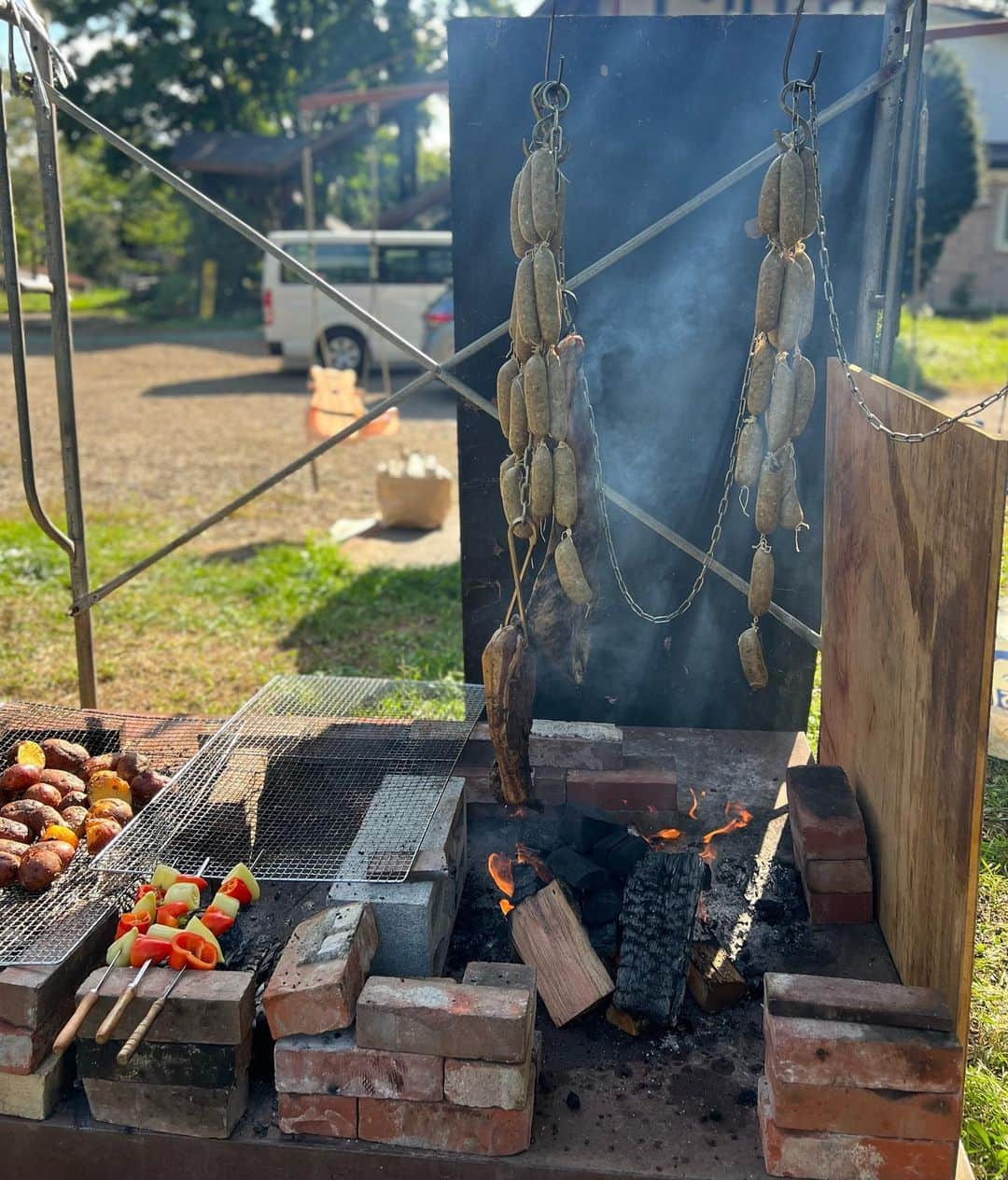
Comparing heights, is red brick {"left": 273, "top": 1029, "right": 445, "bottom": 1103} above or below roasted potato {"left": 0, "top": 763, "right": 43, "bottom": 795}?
below

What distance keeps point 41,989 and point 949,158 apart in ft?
70.0

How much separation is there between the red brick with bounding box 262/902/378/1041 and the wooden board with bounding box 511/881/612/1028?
50 cm

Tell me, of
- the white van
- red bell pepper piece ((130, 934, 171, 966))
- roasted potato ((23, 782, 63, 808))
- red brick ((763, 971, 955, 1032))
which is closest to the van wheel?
the white van

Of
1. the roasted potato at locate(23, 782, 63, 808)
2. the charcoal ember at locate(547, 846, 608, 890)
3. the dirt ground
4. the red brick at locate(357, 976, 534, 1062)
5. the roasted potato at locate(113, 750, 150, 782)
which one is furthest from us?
the dirt ground

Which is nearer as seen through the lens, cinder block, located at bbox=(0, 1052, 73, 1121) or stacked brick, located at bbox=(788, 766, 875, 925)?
cinder block, located at bbox=(0, 1052, 73, 1121)

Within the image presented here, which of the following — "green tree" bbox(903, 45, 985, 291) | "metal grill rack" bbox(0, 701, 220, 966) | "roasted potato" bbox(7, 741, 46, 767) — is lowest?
"metal grill rack" bbox(0, 701, 220, 966)

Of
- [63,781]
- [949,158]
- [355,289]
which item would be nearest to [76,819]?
[63,781]

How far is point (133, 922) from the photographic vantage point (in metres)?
3.18

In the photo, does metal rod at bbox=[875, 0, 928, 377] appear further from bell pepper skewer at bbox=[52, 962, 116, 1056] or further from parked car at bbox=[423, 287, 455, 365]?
parked car at bbox=[423, 287, 455, 365]

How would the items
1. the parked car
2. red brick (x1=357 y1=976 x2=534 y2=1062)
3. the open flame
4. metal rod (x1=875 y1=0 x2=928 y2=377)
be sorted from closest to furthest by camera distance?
red brick (x1=357 y1=976 x2=534 y2=1062) → the open flame → metal rod (x1=875 y1=0 x2=928 y2=377) → the parked car

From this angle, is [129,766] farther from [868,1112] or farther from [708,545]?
[868,1112]

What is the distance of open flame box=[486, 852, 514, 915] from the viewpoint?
12.1 feet

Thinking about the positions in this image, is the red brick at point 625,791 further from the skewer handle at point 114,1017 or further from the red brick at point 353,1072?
the skewer handle at point 114,1017

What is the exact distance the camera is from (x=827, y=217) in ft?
14.7
